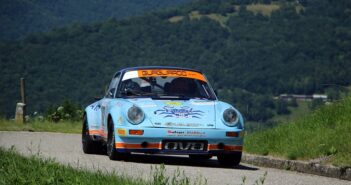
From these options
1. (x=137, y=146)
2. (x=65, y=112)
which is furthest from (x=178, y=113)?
(x=65, y=112)

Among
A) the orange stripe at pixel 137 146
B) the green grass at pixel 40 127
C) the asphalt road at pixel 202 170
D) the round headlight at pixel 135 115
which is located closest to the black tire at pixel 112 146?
the asphalt road at pixel 202 170

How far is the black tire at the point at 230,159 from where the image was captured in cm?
1270

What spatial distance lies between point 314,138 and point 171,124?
7.83 ft

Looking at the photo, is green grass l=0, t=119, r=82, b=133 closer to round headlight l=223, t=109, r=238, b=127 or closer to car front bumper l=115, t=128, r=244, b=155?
car front bumper l=115, t=128, r=244, b=155

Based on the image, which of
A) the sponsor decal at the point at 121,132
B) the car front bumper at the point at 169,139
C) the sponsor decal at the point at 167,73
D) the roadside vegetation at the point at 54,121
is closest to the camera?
the car front bumper at the point at 169,139

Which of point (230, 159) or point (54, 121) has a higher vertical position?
point (230, 159)

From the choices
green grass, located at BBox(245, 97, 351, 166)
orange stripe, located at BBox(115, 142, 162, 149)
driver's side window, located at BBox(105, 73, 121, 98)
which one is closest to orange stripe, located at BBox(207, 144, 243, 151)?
orange stripe, located at BBox(115, 142, 162, 149)

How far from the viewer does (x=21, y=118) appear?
92.4ft

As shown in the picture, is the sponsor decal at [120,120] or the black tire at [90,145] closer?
the sponsor decal at [120,120]

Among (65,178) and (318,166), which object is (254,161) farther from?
(65,178)

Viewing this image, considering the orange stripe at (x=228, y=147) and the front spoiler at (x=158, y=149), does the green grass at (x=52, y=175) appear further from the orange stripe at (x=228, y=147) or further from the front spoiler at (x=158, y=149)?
the orange stripe at (x=228, y=147)

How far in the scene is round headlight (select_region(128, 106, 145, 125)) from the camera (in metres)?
12.3

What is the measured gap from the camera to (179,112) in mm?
12406

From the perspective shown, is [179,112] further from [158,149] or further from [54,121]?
[54,121]
